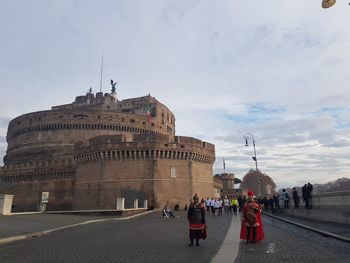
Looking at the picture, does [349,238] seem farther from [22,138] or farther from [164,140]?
[22,138]

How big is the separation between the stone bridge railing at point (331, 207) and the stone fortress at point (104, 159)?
14352 millimetres

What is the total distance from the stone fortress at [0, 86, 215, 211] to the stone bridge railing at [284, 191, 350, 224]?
47.1ft

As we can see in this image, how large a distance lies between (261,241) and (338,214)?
224 inches

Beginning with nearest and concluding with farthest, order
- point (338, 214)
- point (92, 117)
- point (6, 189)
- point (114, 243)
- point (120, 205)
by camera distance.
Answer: point (114, 243), point (338, 214), point (120, 205), point (6, 189), point (92, 117)

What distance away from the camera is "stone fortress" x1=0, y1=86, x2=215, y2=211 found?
120 feet

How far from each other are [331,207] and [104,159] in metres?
25.5

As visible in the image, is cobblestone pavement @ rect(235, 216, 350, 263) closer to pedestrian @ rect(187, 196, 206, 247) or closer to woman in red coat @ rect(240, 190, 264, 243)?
woman in red coat @ rect(240, 190, 264, 243)

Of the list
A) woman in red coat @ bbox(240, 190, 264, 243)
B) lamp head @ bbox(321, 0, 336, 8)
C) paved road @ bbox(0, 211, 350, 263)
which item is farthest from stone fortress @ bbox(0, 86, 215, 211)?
lamp head @ bbox(321, 0, 336, 8)

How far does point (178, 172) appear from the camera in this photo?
3775cm

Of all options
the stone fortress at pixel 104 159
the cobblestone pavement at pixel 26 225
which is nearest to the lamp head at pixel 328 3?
the cobblestone pavement at pixel 26 225

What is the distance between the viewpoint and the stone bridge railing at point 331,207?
45.5ft

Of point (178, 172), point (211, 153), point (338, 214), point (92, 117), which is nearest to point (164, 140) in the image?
point (178, 172)

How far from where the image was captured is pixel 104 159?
37.2 m

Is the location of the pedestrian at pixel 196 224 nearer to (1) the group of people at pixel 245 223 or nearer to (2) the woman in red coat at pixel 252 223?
(1) the group of people at pixel 245 223
